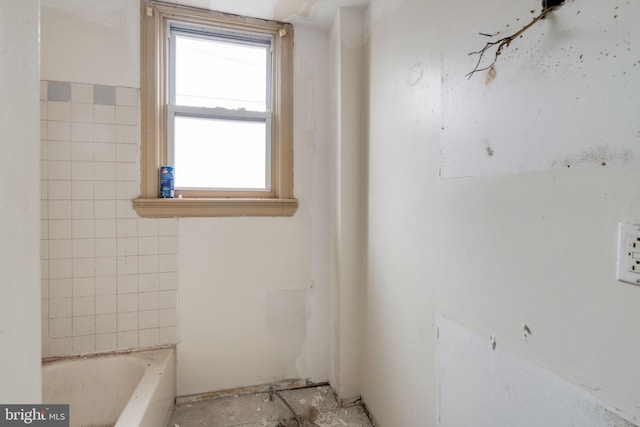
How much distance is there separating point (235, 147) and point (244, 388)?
61.8 inches

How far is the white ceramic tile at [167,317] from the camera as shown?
5.86 ft

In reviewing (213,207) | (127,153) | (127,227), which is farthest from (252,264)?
(127,153)

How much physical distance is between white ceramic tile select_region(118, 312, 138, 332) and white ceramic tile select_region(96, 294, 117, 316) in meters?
0.05

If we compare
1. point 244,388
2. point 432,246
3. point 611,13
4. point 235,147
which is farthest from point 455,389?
point 235,147

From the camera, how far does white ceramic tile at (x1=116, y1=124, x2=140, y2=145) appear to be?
169 cm

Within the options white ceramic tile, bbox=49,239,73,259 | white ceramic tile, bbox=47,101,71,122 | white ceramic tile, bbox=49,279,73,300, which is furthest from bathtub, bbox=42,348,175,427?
white ceramic tile, bbox=47,101,71,122

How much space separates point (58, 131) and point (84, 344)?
1.20 m

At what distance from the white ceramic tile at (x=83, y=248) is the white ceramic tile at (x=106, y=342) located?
1.55ft

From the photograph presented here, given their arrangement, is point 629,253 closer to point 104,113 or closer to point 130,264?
point 130,264

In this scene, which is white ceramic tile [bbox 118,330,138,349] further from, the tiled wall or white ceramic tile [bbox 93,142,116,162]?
white ceramic tile [bbox 93,142,116,162]

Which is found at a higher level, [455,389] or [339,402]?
[455,389]

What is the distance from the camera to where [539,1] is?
727mm

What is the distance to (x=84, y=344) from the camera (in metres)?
1.68

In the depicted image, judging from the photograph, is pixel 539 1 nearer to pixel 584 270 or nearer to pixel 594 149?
pixel 594 149
